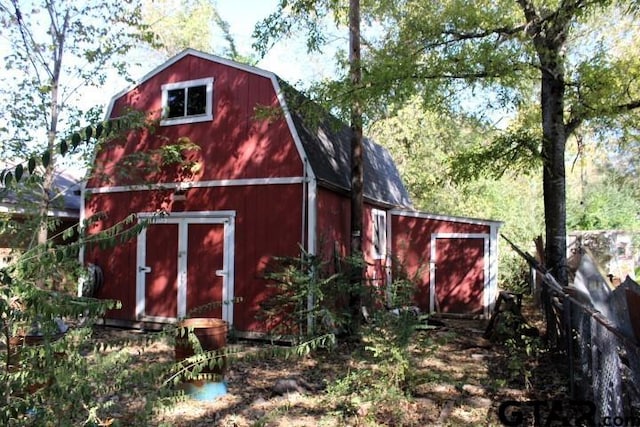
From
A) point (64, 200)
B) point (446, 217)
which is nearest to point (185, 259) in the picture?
point (64, 200)

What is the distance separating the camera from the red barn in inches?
347

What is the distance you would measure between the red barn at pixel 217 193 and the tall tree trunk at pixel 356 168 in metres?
0.50

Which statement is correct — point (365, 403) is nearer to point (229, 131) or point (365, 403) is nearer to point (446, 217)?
point (229, 131)

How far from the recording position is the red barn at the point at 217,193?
8805 millimetres

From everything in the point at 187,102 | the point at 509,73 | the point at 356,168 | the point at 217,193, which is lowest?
the point at 217,193

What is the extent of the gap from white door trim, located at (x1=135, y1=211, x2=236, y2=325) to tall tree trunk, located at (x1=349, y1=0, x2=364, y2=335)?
2.28 m

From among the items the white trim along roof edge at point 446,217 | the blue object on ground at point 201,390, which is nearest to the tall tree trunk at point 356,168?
A: the blue object on ground at point 201,390

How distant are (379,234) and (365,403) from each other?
7465 mm

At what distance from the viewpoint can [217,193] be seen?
9.42 meters

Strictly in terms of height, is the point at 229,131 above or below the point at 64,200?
above

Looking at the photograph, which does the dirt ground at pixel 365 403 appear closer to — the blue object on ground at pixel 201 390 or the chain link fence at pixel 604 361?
the blue object on ground at pixel 201 390

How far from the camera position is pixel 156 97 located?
10.1 metres

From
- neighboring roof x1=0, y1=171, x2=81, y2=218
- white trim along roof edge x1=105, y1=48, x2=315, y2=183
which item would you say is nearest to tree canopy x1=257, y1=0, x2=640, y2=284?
white trim along roof edge x1=105, y1=48, x2=315, y2=183

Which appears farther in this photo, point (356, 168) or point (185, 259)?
point (185, 259)
